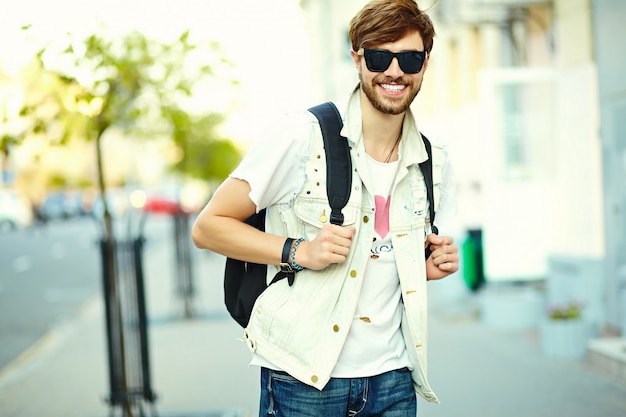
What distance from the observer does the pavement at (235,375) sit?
655 cm

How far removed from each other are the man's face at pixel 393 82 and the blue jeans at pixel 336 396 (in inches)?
29.5

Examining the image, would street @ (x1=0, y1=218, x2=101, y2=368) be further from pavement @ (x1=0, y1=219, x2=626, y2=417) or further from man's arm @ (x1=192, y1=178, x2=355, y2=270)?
man's arm @ (x1=192, y1=178, x2=355, y2=270)

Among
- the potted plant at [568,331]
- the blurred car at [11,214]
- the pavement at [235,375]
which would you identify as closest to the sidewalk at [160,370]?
the pavement at [235,375]

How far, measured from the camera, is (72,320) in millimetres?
13055

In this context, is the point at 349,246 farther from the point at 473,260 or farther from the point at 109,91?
the point at 473,260

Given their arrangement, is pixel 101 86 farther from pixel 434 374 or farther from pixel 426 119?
pixel 426 119

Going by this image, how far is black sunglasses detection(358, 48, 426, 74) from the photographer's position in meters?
2.64

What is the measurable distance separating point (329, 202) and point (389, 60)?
1.38ft

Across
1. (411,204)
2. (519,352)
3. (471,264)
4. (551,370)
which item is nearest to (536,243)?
(471,264)

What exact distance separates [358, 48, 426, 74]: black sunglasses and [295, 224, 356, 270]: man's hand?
1.51 feet

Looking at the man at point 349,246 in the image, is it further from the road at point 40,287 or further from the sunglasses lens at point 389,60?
the road at point 40,287

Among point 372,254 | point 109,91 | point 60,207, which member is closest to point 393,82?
point 372,254

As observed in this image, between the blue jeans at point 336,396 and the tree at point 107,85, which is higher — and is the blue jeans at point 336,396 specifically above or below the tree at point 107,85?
below

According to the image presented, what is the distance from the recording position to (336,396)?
263cm
